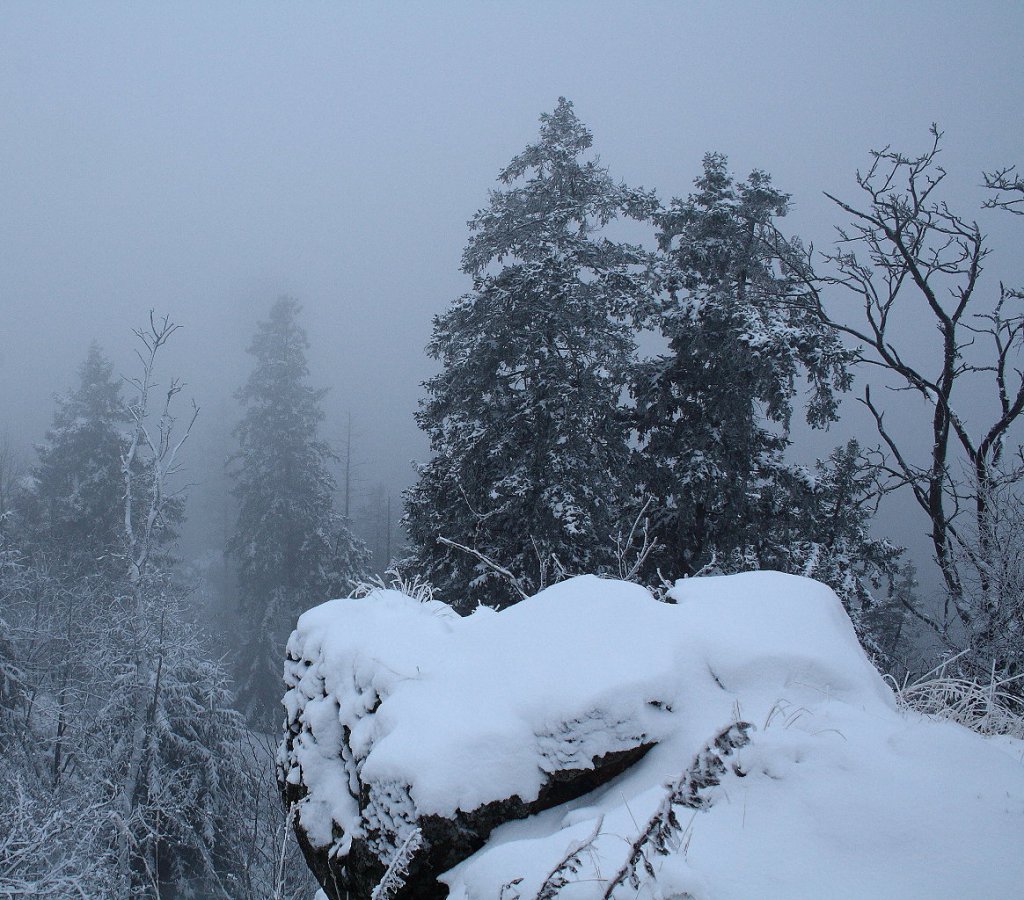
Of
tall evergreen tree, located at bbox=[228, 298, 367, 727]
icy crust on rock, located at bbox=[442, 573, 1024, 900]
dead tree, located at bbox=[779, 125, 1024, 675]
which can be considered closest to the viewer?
icy crust on rock, located at bbox=[442, 573, 1024, 900]

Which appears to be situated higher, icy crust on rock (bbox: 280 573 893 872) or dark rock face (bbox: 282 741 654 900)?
icy crust on rock (bbox: 280 573 893 872)

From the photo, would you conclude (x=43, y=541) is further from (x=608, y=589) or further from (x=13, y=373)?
(x=13, y=373)

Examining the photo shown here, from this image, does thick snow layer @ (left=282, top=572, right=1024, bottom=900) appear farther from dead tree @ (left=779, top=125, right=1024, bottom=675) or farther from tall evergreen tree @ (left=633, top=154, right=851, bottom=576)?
tall evergreen tree @ (left=633, top=154, right=851, bottom=576)

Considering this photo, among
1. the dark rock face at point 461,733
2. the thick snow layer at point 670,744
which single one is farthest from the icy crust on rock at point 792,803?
the dark rock face at point 461,733

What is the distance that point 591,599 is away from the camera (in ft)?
9.61

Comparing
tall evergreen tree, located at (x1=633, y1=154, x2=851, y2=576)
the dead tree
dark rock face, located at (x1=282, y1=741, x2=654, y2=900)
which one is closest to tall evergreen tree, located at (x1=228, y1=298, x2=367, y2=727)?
tall evergreen tree, located at (x1=633, y1=154, x2=851, y2=576)

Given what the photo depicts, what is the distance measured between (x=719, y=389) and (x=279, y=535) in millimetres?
19034

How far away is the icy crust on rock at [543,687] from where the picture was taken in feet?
7.55

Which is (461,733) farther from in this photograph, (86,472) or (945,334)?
(86,472)

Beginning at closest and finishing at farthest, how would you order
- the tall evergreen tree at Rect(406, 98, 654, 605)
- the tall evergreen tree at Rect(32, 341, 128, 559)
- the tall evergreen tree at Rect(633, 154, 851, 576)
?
the tall evergreen tree at Rect(633, 154, 851, 576) < the tall evergreen tree at Rect(406, 98, 654, 605) < the tall evergreen tree at Rect(32, 341, 128, 559)

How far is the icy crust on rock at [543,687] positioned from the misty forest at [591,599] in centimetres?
2

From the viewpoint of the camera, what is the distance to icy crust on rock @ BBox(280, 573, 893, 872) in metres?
2.30

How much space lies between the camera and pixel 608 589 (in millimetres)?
2971

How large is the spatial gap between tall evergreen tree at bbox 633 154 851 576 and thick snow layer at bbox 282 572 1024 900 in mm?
6972
